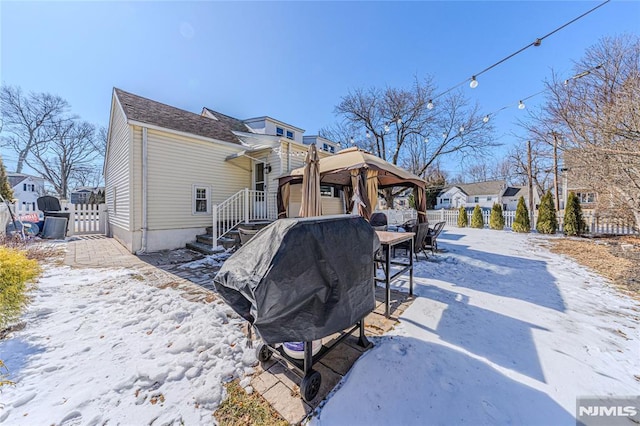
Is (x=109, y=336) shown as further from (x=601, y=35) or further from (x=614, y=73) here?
(x=601, y=35)

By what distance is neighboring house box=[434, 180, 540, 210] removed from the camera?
35.7 meters

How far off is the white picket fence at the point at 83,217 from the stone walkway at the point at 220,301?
2753 millimetres

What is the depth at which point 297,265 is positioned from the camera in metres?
1.64

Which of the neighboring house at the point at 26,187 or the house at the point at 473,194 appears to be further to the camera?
the house at the point at 473,194

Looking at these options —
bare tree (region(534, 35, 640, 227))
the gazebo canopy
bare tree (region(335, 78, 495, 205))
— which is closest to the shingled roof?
the gazebo canopy

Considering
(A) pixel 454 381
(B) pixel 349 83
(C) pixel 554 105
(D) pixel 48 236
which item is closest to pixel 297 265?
(A) pixel 454 381

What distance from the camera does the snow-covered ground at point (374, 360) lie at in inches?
68.6

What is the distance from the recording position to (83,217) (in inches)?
422

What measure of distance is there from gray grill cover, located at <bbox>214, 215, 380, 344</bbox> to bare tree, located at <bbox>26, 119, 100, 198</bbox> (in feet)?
107

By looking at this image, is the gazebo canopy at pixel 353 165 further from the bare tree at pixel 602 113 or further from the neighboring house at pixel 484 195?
the neighboring house at pixel 484 195

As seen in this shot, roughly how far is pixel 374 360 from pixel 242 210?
289 inches

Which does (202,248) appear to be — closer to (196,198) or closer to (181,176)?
(196,198)

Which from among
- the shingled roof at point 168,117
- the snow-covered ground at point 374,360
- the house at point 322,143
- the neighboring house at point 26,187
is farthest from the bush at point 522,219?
the neighboring house at point 26,187

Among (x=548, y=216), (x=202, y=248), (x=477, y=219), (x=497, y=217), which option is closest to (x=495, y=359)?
(x=202, y=248)
